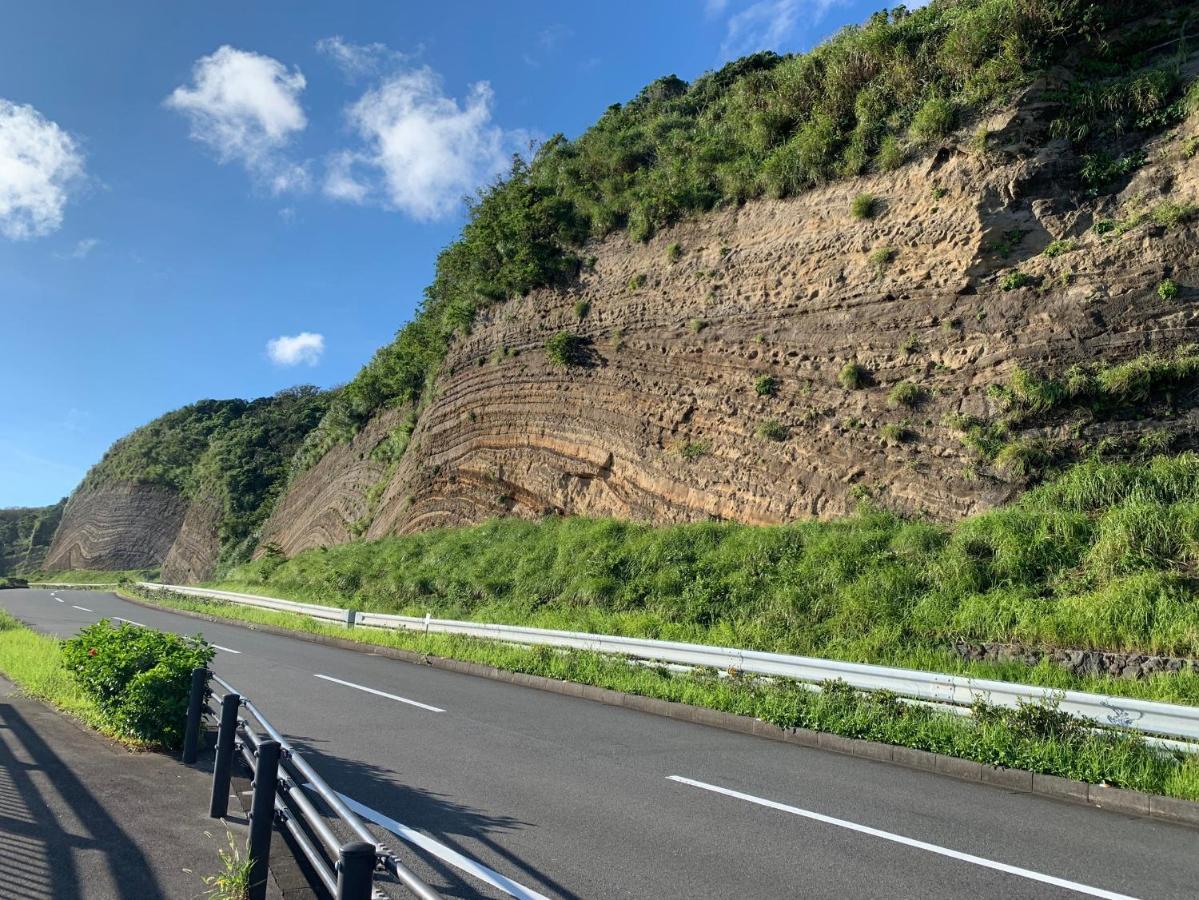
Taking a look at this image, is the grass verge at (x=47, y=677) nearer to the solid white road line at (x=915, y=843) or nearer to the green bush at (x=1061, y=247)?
the solid white road line at (x=915, y=843)

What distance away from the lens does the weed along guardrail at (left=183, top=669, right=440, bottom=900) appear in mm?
2752

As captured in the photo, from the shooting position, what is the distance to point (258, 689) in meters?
10.7

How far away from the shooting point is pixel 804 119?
722 inches

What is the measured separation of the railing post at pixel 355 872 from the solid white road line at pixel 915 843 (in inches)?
146

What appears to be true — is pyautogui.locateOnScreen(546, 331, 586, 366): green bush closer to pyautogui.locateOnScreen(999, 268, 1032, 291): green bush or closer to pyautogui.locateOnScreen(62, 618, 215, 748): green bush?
pyautogui.locateOnScreen(999, 268, 1032, 291): green bush

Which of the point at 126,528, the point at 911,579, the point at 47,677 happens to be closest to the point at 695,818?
the point at 911,579

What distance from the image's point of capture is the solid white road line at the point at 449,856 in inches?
165

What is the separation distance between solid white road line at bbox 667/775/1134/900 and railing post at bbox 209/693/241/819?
3393mm

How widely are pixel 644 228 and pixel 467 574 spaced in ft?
33.6

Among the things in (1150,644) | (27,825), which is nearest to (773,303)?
(1150,644)

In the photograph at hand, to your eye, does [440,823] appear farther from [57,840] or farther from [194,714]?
[194,714]

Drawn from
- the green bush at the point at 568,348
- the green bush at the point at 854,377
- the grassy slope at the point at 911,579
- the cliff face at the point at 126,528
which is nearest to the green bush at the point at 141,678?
the grassy slope at the point at 911,579

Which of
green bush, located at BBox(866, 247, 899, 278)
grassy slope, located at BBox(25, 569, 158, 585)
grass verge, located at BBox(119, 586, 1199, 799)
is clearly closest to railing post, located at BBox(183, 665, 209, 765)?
grass verge, located at BBox(119, 586, 1199, 799)

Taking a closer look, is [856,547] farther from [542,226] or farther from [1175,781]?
[542,226]
